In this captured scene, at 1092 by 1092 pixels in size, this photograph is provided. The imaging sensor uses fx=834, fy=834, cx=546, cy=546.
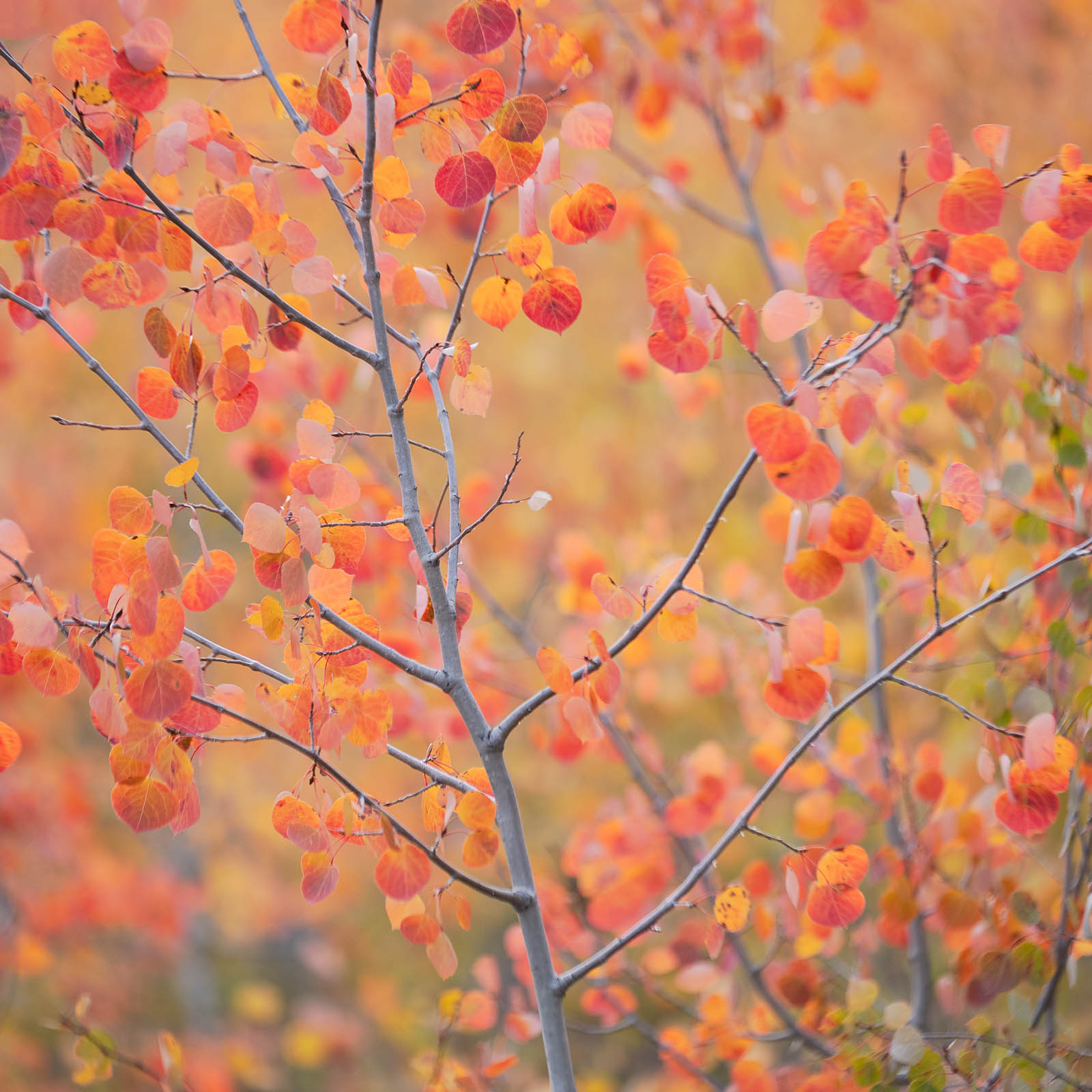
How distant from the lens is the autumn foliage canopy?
73 cm

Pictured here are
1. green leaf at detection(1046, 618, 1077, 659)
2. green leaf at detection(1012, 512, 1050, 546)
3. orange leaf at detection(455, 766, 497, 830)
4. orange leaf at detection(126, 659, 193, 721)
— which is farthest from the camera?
green leaf at detection(1012, 512, 1050, 546)

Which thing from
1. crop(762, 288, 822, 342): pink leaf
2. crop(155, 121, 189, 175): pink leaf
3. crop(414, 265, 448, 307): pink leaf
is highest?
crop(155, 121, 189, 175): pink leaf

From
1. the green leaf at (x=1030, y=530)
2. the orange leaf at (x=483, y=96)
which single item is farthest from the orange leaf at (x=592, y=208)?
the green leaf at (x=1030, y=530)

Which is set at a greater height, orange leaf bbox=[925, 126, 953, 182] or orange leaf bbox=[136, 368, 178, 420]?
orange leaf bbox=[136, 368, 178, 420]

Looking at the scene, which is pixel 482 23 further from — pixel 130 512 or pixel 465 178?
pixel 130 512

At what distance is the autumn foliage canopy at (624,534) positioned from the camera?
2.39 feet

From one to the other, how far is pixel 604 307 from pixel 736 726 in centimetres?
183

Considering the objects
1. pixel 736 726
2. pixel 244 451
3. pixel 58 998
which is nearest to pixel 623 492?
pixel 736 726

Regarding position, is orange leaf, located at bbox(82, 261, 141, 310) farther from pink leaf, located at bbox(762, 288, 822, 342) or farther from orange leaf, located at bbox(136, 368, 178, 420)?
pink leaf, located at bbox(762, 288, 822, 342)

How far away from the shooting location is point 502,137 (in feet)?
2.47

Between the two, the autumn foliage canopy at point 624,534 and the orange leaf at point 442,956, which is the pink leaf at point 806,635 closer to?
the autumn foliage canopy at point 624,534

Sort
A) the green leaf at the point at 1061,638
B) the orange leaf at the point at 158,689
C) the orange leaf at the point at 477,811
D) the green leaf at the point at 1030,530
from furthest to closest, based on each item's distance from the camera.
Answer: the green leaf at the point at 1030,530, the green leaf at the point at 1061,638, the orange leaf at the point at 477,811, the orange leaf at the point at 158,689

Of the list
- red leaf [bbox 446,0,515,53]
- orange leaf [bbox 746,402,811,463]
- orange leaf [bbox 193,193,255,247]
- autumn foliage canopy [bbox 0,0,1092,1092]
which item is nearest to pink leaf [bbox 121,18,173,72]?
autumn foliage canopy [bbox 0,0,1092,1092]

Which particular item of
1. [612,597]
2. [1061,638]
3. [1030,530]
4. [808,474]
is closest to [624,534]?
[1030,530]
